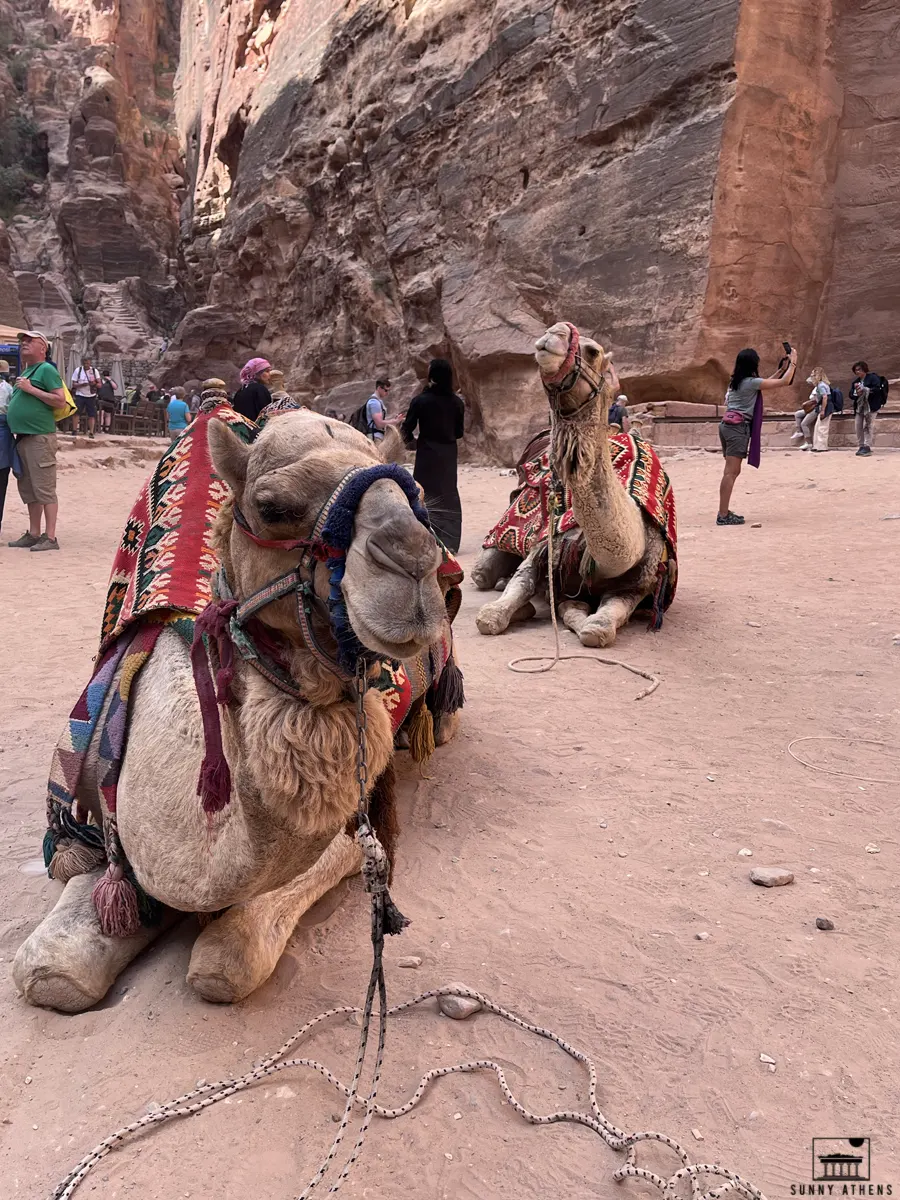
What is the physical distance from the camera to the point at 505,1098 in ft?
6.31

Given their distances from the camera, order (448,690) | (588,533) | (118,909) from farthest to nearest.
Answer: (588,533), (448,690), (118,909)

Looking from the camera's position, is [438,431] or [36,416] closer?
[36,416]

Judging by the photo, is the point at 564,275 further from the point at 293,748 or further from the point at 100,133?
the point at 100,133

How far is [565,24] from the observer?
17.2 m

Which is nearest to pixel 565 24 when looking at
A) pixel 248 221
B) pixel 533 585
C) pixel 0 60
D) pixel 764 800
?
pixel 248 221

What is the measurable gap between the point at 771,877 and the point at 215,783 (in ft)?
6.03

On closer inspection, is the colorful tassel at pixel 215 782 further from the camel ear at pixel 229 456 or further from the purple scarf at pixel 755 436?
the purple scarf at pixel 755 436

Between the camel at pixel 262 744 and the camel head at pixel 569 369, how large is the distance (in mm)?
2694

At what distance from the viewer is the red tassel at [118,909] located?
2.26m

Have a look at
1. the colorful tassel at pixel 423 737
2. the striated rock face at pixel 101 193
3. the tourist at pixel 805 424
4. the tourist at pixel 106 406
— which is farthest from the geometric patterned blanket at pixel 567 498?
the striated rock face at pixel 101 193

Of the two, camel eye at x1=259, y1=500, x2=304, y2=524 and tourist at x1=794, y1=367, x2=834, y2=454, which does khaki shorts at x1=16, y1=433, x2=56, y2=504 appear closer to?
camel eye at x1=259, y1=500, x2=304, y2=524

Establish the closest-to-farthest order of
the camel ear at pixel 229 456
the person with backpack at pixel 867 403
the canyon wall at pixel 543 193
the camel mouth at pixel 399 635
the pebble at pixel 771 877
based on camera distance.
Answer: the camel mouth at pixel 399 635 < the camel ear at pixel 229 456 < the pebble at pixel 771 877 < the person with backpack at pixel 867 403 < the canyon wall at pixel 543 193

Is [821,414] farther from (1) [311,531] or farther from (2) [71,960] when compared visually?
(2) [71,960]

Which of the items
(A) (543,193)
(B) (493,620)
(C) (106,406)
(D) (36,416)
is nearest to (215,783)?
(B) (493,620)
